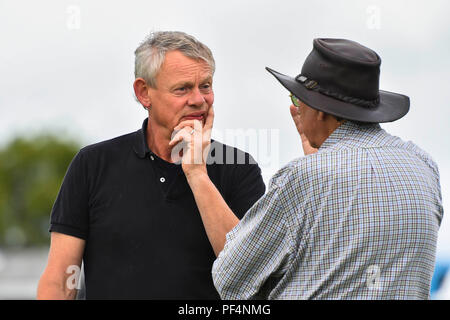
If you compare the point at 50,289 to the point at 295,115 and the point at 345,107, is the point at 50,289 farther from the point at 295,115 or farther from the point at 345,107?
the point at 345,107

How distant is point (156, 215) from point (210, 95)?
2.45 ft

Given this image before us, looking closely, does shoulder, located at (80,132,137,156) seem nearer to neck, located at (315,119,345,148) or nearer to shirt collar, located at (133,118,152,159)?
shirt collar, located at (133,118,152,159)

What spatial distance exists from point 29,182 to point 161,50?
9226 cm

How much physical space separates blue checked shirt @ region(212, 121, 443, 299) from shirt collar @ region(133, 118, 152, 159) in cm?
108

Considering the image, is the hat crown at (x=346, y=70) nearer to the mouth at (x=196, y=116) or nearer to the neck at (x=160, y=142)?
the mouth at (x=196, y=116)

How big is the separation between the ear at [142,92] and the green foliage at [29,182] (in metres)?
83.5

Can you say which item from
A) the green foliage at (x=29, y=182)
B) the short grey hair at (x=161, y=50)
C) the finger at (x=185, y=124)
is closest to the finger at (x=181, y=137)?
the finger at (x=185, y=124)

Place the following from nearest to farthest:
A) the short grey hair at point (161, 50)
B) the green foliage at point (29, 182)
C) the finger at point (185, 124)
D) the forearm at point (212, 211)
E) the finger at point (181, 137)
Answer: the forearm at point (212, 211) < the finger at point (181, 137) < the finger at point (185, 124) < the short grey hair at point (161, 50) < the green foliage at point (29, 182)

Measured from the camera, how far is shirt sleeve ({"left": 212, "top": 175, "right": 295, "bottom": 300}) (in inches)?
144

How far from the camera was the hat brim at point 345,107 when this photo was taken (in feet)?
12.2

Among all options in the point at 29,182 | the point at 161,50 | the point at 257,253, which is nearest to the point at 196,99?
the point at 161,50

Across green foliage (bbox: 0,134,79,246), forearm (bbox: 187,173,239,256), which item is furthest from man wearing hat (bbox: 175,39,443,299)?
green foliage (bbox: 0,134,79,246)
